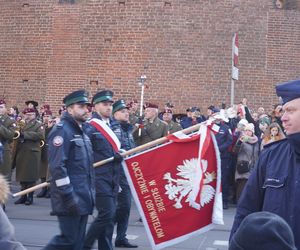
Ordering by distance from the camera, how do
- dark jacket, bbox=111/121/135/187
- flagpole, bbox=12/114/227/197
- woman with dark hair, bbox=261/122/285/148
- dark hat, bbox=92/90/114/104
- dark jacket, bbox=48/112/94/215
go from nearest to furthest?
dark jacket, bbox=48/112/94/215 < flagpole, bbox=12/114/227/197 < dark hat, bbox=92/90/114/104 < dark jacket, bbox=111/121/135/187 < woman with dark hair, bbox=261/122/285/148

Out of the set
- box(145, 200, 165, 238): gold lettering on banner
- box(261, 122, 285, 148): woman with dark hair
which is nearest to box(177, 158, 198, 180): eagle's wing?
box(145, 200, 165, 238): gold lettering on banner

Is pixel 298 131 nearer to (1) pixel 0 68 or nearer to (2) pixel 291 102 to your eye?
(2) pixel 291 102

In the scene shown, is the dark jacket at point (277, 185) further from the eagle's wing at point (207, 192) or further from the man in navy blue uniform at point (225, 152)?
the man in navy blue uniform at point (225, 152)

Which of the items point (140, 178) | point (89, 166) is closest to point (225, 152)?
point (140, 178)

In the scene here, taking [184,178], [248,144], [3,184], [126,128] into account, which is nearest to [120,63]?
[248,144]

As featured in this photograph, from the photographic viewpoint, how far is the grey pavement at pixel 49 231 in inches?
354

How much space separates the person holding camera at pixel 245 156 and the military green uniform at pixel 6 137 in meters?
4.59

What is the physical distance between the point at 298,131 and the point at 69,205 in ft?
11.0

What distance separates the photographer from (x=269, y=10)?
70.9 feet

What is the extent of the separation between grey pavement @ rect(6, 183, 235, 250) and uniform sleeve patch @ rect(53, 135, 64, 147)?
249 cm

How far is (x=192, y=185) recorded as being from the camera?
6.81 m

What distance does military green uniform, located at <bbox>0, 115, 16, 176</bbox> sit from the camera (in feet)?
40.7

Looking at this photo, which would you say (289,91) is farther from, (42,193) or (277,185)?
(42,193)

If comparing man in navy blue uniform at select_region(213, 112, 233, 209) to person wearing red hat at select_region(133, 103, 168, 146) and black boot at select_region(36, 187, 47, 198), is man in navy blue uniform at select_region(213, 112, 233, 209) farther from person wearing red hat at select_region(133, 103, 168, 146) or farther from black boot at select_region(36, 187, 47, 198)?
black boot at select_region(36, 187, 47, 198)
